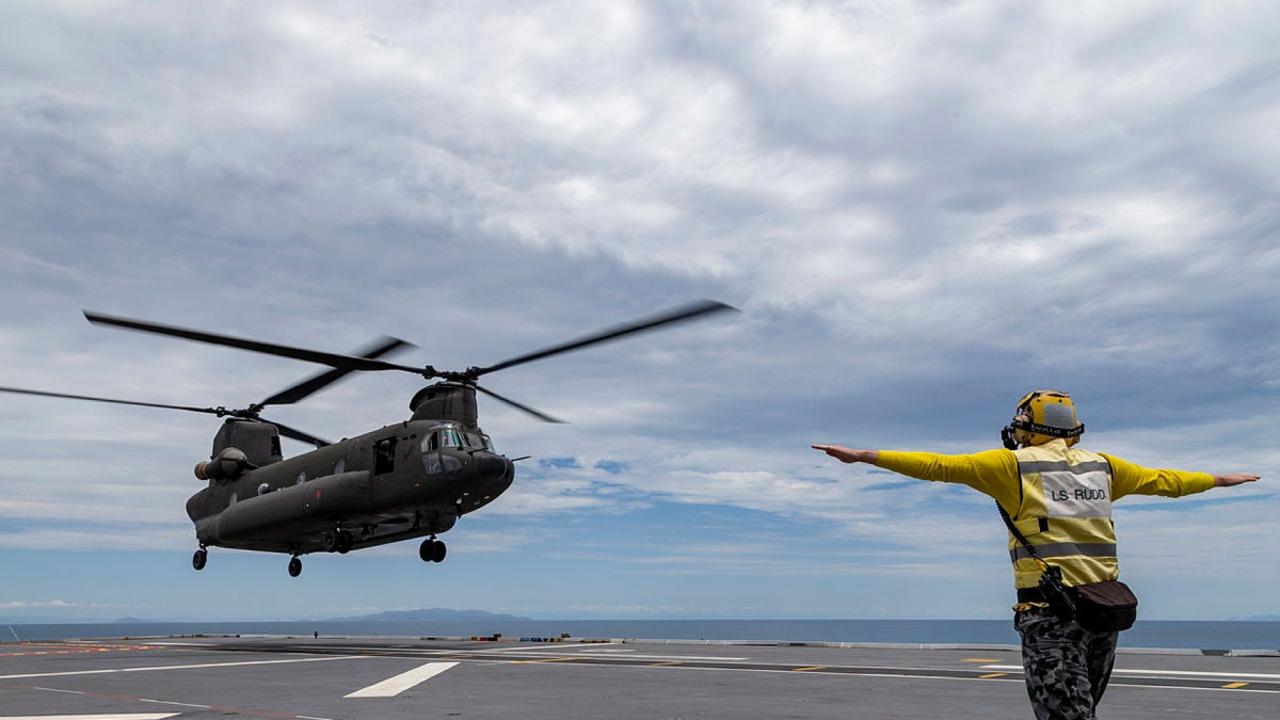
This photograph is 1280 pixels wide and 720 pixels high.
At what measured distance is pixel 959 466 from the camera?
18.7ft

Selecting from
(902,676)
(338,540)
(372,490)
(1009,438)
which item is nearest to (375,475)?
(372,490)

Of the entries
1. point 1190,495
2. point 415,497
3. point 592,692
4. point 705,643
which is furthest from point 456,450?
point 1190,495

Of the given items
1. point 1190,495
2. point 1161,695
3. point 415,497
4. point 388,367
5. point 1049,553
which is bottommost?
point 1161,695

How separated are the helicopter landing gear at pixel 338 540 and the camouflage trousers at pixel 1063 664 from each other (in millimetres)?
29034

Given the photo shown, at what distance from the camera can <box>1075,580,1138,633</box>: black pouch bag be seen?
5383 millimetres

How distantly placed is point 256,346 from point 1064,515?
22776 mm

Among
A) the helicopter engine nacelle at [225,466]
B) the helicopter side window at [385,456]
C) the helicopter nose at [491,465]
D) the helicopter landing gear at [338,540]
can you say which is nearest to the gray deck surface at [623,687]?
the helicopter nose at [491,465]

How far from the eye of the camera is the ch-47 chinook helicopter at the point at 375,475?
2766 centimetres

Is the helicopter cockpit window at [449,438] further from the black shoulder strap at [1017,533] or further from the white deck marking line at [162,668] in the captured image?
the black shoulder strap at [1017,533]

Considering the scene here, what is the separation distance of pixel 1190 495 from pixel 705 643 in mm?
24820

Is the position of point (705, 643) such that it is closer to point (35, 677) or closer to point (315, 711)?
point (35, 677)

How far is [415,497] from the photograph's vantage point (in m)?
28.4

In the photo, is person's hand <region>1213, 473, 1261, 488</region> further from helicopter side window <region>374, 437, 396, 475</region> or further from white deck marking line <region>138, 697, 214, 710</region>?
helicopter side window <region>374, 437, 396, 475</region>

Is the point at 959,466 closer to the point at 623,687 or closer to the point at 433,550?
the point at 623,687
